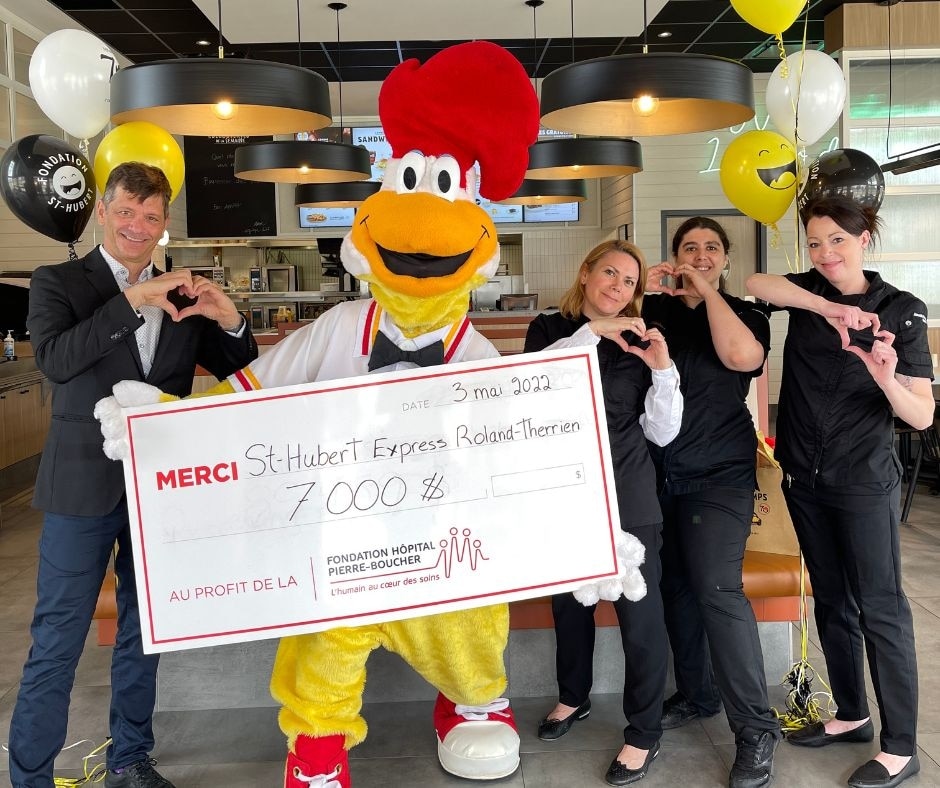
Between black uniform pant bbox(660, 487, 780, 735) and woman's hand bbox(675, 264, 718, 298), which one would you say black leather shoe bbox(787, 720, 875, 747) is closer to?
black uniform pant bbox(660, 487, 780, 735)

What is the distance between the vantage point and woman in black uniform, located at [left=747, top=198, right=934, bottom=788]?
244 centimetres

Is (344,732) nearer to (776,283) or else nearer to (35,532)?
(776,283)

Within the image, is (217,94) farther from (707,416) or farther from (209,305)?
(707,416)

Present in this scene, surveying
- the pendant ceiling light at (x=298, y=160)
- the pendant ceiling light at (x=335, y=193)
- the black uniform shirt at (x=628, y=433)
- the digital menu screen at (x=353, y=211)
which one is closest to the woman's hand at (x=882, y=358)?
the black uniform shirt at (x=628, y=433)

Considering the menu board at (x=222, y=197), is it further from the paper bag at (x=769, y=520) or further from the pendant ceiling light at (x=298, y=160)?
the paper bag at (x=769, y=520)

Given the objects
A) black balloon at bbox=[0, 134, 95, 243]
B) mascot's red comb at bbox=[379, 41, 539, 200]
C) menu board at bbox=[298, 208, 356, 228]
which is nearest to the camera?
mascot's red comb at bbox=[379, 41, 539, 200]

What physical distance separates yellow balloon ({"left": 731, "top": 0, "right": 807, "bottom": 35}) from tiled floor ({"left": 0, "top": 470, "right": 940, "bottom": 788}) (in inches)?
97.3

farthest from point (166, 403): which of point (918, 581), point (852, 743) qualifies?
point (918, 581)

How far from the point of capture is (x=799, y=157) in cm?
340

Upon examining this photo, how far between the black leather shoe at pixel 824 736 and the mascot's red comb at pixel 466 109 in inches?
77.4

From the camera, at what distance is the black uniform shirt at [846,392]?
95.8 inches

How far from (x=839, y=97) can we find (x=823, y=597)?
2476 millimetres

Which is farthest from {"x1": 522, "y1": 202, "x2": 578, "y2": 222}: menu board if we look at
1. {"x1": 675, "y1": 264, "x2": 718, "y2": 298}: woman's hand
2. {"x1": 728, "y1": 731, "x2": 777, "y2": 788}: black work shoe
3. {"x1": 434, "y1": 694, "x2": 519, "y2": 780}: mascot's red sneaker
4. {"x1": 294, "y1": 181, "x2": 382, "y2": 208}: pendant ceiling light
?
{"x1": 728, "y1": 731, "x2": 777, "y2": 788}: black work shoe

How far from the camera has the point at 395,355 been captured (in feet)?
7.54
